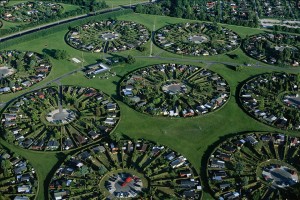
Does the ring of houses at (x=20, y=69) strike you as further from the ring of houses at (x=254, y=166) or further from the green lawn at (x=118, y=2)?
the ring of houses at (x=254, y=166)

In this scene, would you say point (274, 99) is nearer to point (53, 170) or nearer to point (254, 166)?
point (254, 166)

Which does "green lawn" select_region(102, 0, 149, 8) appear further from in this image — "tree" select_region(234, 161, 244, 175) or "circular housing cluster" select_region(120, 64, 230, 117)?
"tree" select_region(234, 161, 244, 175)

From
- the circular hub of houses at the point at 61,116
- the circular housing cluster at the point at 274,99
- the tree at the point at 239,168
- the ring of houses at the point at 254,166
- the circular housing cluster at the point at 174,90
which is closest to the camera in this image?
the ring of houses at the point at 254,166

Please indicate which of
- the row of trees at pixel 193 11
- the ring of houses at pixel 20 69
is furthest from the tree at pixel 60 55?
the row of trees at pixel 193 11

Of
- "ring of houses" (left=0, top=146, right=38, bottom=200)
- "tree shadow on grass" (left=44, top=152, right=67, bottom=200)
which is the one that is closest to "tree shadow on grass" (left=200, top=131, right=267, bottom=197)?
"tree shadow on grass" (left=44, top=152, right=67, bottom=200)

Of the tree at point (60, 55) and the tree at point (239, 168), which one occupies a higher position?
the tree at point (60, 55)

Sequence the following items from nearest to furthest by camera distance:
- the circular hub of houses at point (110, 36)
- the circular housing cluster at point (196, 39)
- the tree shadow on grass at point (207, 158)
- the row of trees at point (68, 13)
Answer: the tree shadow on grass at point (207, 158), the circular housing cluster at point (196, 39), the circular hub of houses at point (110, 36), the row of trees at point (68, 13)

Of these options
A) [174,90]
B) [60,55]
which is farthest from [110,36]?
[174,90]
